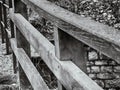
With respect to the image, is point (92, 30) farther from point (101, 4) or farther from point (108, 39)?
point (101, 4)

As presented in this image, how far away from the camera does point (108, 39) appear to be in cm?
120

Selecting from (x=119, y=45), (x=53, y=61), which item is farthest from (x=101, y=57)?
(x=119, y=45)

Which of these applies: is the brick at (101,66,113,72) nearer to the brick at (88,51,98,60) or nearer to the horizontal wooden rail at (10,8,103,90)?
the brick at (88,51,98,60)

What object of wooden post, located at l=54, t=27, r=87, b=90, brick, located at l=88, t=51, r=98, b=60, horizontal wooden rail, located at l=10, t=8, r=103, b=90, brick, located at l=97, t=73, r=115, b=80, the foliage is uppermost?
wooden post, located at l=54, t=27, r=87, b=90

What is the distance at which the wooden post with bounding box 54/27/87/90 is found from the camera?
183 centimetres

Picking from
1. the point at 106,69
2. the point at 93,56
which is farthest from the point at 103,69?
the point at 93,56

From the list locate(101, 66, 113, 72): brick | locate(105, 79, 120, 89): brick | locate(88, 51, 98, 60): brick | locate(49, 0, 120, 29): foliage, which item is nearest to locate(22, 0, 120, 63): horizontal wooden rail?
locate(88, 51, 98, 60): brick

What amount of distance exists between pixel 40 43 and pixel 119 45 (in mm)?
1420

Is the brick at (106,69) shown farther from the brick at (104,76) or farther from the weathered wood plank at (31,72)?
the weathered wood plank at (31,72)

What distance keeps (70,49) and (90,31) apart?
0.48 meters

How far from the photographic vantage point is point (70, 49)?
184cm

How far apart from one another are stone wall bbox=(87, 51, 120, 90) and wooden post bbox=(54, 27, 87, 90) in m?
4.61

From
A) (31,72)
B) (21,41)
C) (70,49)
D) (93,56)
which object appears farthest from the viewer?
(93,56)

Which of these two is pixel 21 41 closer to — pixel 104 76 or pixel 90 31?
pixel 90 31
